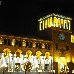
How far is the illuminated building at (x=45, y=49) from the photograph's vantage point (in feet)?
163

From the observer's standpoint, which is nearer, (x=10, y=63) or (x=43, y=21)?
(x=10, y=63)

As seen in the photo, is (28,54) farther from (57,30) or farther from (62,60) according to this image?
(57,30)

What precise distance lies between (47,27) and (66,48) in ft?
20.8

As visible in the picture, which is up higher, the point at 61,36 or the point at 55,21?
the point at 55,21

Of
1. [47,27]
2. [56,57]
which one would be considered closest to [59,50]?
[56,57]

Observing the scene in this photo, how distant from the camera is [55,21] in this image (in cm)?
5875

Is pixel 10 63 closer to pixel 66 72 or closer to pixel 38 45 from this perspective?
pixel 38 45

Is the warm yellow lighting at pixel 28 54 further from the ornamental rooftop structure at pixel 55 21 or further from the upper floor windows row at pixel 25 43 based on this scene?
the ornamental rooftop structure at pixel 55 21

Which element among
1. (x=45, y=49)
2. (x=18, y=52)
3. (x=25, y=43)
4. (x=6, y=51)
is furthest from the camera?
(x=45, y=49)

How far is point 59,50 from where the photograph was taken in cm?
5634

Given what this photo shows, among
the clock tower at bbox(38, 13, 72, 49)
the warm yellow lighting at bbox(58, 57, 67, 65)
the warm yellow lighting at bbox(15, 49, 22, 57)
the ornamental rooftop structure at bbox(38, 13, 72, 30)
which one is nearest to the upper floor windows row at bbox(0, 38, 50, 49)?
the warm yellow lighting at bbox(15, 49, 22, 57)

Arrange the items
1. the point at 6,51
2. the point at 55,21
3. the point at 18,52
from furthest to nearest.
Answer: the point at 55,21 < the point at 18,52 < the point at 6,51

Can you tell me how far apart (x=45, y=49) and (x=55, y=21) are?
7.81m

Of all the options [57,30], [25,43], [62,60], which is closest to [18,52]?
[25,43]
